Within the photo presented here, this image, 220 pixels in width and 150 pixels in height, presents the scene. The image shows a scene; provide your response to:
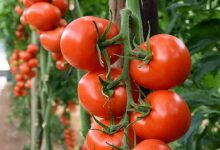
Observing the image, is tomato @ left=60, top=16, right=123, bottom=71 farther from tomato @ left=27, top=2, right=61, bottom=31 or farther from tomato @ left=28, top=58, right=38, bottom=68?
tomato @ left=28, top=58, right=38, bottom=68

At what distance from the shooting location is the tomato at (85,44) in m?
0.54

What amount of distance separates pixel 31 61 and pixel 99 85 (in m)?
1.77

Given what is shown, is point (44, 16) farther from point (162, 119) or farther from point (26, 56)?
point (26, 56)

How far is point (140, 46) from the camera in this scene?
0.53 metres

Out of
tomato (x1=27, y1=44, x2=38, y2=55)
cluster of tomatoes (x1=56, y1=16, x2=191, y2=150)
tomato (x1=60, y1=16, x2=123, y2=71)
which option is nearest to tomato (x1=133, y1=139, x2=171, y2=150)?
cluster of tomatoes (x1=56, y1=16, x2=191, y2=150)

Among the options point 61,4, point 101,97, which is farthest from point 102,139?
point 61,4

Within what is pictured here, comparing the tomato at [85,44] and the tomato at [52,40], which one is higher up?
the tomato at [85,44]

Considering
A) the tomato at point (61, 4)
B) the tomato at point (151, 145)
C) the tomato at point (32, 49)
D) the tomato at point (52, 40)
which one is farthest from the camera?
the tomato at point (32, 49)

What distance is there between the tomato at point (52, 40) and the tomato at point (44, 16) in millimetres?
22

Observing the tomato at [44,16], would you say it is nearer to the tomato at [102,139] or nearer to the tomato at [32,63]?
the tomato at [102,139]

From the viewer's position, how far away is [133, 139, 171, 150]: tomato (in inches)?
19.4

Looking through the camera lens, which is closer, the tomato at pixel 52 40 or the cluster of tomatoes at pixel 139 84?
the cluster of tomatoes at pixel 139 84

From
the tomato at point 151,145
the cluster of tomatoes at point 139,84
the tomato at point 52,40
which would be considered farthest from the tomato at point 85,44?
the tomato at point 52,40

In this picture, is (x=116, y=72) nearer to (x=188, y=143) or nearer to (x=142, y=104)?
(x=142, y=104)
